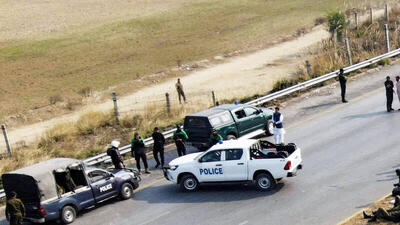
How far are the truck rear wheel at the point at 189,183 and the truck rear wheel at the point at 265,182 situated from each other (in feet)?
6.23

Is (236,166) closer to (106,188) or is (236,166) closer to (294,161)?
(294,161)

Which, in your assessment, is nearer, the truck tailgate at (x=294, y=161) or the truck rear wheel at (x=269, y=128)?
the truck tailgate at (x=294, y=161)

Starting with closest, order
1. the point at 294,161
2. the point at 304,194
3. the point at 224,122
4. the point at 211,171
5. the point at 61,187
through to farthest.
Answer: the point at 304,194 → the point at 61,187 → the point at 294,161 → the point at 211,171 → the point at 224,122

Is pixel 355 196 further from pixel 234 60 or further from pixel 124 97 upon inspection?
pixel 234 60

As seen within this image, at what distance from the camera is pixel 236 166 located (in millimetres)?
18719

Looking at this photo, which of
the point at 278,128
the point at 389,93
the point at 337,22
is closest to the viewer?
the point at 278,128

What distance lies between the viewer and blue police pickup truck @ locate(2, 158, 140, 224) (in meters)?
17.6

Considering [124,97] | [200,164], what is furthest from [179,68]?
[200,164]

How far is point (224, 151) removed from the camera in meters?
19.0

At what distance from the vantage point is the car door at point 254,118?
2366 cm

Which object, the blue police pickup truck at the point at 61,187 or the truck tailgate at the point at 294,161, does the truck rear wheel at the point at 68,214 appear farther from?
the truck tailgate at the point at 294,161

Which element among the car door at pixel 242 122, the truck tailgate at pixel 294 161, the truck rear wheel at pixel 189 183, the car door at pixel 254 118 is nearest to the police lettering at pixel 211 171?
the truck rear wheel at pixel 189 183

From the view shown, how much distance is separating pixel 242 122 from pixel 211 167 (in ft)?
15.5

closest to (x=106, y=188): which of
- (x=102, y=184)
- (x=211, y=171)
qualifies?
(x=102, y=184)
